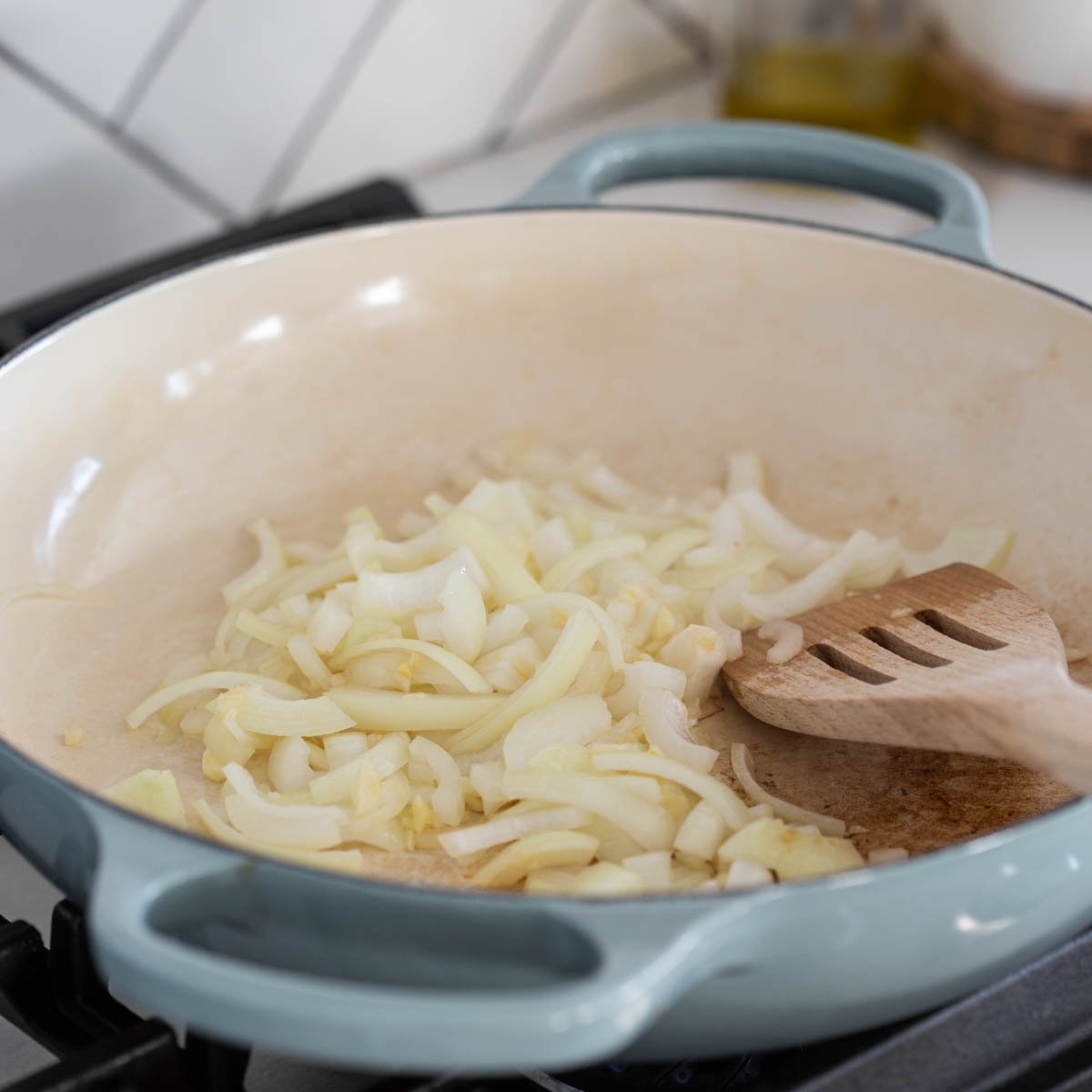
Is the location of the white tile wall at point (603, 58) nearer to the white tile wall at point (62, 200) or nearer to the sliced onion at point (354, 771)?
the white tile wall at point (62, 200)

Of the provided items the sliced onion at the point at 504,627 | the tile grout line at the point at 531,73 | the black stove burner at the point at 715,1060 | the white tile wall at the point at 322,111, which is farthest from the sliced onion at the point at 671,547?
the tile grout line at the point at 531,73

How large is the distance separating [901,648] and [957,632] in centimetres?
3

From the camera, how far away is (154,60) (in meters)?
1.16

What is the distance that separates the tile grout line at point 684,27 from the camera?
1525 millimetres

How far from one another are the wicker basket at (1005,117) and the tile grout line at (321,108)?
0.62 metres

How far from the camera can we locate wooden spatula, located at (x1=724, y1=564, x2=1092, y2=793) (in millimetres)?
618

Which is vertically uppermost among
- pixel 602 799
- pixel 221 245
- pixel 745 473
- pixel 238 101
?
pixel 238 101

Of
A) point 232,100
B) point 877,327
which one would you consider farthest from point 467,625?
point 232,100

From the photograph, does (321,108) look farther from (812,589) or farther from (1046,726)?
(1046,726)

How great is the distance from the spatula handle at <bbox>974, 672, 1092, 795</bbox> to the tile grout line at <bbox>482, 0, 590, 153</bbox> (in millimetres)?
969

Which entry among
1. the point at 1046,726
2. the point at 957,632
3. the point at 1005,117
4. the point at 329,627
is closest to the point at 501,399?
the point at 329,627

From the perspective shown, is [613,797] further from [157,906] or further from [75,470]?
[75,470]

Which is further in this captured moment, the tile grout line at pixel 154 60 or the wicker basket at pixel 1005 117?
the wicker basket at pixel 1005 117

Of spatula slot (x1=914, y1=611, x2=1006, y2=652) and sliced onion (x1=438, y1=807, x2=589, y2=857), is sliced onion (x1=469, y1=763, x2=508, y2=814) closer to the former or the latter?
sliced onion (x1=438, y1=807, x2=589, y2=857)
